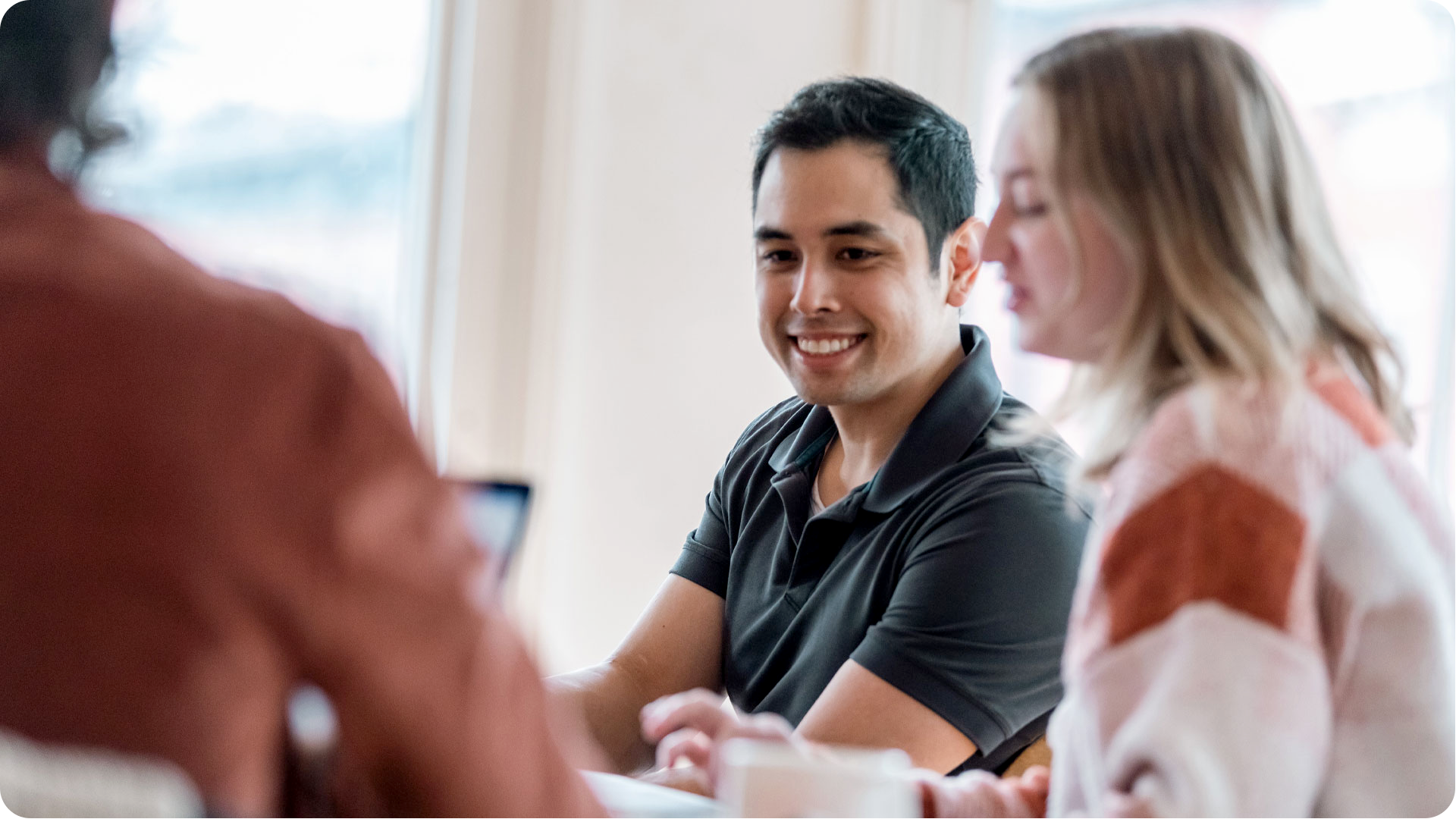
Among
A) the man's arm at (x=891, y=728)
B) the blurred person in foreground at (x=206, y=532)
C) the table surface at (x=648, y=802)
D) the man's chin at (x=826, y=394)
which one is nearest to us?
the blurred person in foreground at (x=206, y=532)

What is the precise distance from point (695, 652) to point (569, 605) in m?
1.07

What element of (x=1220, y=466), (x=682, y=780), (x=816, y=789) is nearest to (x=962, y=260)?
(x=682, y=780)

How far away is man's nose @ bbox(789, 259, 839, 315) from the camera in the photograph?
1.72 metres

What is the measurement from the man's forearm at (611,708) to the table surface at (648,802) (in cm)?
56

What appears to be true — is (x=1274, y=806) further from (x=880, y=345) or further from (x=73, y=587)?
(x=880, y=345)

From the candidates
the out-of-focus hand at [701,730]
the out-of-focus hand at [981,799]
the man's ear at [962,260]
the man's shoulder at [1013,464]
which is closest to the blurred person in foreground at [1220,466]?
the out-of-focus hand at [981,799]

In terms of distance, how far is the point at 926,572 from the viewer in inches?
57.1

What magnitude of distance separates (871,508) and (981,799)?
1.78 ft

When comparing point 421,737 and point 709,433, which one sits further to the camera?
point 709,433

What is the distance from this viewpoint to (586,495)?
2.80 metres

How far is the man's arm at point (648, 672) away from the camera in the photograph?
173 cm

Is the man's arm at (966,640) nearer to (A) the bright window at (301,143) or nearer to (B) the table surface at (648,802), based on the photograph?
(B) the table surface at (648,802)

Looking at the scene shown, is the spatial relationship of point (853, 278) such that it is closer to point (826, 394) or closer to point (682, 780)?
point (826, 394)

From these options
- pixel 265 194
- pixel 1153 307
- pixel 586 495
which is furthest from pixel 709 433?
pixel 1153 307
